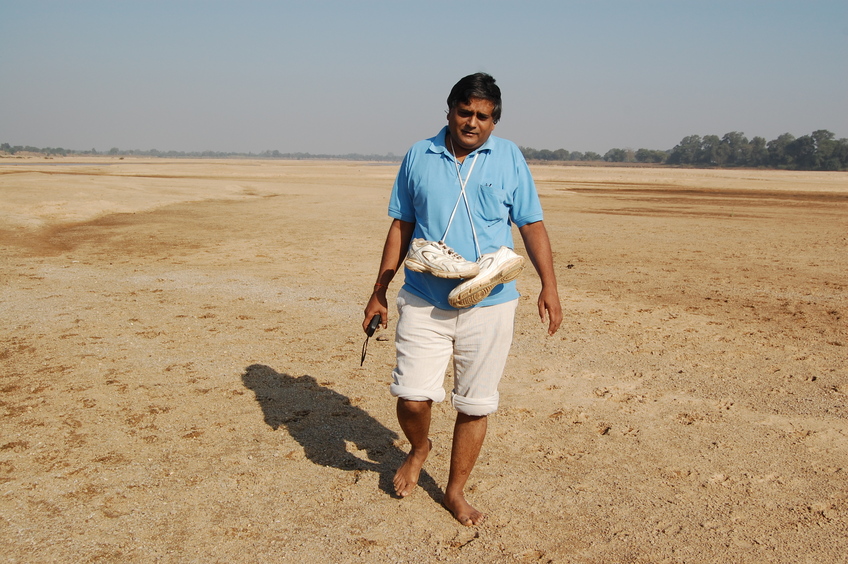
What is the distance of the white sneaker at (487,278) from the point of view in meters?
2.79

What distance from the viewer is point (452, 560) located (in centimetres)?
291

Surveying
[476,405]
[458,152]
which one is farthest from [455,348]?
[458,152]

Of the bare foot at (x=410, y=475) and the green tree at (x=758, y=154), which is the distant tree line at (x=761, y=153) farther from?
the bare foot at (x=410, y=475)

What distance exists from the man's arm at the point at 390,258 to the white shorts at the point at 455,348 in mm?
188

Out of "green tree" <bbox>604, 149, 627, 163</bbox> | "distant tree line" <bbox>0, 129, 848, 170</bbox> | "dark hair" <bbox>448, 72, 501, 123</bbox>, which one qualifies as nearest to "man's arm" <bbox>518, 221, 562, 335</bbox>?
"dark hair" <bbox>448, 72, 501, 123</bbox>

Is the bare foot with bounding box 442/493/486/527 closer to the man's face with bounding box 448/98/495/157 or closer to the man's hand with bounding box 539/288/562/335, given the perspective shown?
the man's hand with bounding box 539/288/562/335

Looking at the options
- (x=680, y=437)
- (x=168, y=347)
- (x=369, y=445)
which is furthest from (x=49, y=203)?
(x=680, y=437)

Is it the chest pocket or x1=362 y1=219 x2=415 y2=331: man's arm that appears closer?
the chest pocket

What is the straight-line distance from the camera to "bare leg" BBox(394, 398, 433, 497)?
3164 mm

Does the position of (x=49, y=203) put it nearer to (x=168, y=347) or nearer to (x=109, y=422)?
(x=168, y=347)

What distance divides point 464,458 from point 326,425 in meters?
1.42

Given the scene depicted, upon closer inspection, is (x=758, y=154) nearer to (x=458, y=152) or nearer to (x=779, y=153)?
(x=779, y=153)

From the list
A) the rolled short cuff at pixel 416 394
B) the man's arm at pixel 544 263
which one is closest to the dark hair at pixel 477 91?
the man's arm at pixel 544 263

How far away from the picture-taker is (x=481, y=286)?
2.79 m
